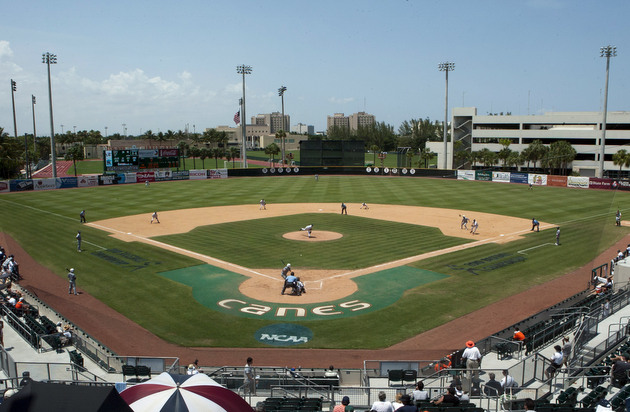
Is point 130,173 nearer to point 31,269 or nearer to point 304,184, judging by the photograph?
point 304,184

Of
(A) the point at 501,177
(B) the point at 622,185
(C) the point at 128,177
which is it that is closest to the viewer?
(B) the point at 622,185

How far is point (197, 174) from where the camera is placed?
285ft

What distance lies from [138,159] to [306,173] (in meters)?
Answer: 31.2

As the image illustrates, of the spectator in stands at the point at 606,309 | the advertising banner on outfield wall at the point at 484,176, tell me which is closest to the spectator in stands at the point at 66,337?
the spectator in stands at the point at 606,309

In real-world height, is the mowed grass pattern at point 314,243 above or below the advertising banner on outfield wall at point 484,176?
below

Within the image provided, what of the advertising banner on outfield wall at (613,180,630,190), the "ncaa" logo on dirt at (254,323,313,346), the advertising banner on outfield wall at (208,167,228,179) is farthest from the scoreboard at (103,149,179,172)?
the advertising banner on outfield wall at (613,180,630,190)

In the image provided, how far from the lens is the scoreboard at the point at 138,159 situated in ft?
254

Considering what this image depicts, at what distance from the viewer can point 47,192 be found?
67250 millimetres

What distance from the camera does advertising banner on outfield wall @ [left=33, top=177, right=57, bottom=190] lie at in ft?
229

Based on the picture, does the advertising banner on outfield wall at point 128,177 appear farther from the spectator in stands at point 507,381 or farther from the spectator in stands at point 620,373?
the spectator in stands at point 620,373

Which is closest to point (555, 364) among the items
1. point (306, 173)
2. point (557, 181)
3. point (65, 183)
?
point (557, 181)

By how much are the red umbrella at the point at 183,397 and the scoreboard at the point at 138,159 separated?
253ft

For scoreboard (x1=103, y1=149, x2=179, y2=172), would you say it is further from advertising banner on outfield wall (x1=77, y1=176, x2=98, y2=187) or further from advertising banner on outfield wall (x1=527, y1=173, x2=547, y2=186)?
advertising banner on outfield wall (x1=527, y1=173, x2=547, y2=186)

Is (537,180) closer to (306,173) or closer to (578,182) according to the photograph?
(578,182)
